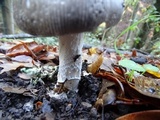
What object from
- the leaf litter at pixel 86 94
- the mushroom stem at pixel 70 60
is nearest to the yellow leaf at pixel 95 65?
the leaf litter at pixel 86 94

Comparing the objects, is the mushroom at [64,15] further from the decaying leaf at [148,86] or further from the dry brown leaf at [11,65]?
the dry brown leaf at [11,65]

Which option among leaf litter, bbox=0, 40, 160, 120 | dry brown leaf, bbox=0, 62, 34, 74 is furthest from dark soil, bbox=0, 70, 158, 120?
dry brown leaf, bbox=0, 62, 34, 74

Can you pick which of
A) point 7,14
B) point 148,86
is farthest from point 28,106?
point 7,14

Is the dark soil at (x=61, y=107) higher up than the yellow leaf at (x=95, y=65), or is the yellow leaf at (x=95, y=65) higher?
the yellow leaf at (x=95, y=65)

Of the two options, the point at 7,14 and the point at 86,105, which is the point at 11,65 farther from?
the point at 7,14

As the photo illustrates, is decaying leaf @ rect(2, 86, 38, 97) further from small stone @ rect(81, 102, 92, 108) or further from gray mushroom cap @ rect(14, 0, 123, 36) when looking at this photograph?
gray mushroom cap @ rect(14, 0, 123, 36)

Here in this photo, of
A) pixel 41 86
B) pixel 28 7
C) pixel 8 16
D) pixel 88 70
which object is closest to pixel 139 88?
pixel 88 70

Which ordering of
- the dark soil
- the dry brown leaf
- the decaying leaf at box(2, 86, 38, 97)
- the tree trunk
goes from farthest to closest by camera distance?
the tree trunk → the dry brown leaf → the decaying leaf at box(2, 86, 38, 97) → the dark soil
